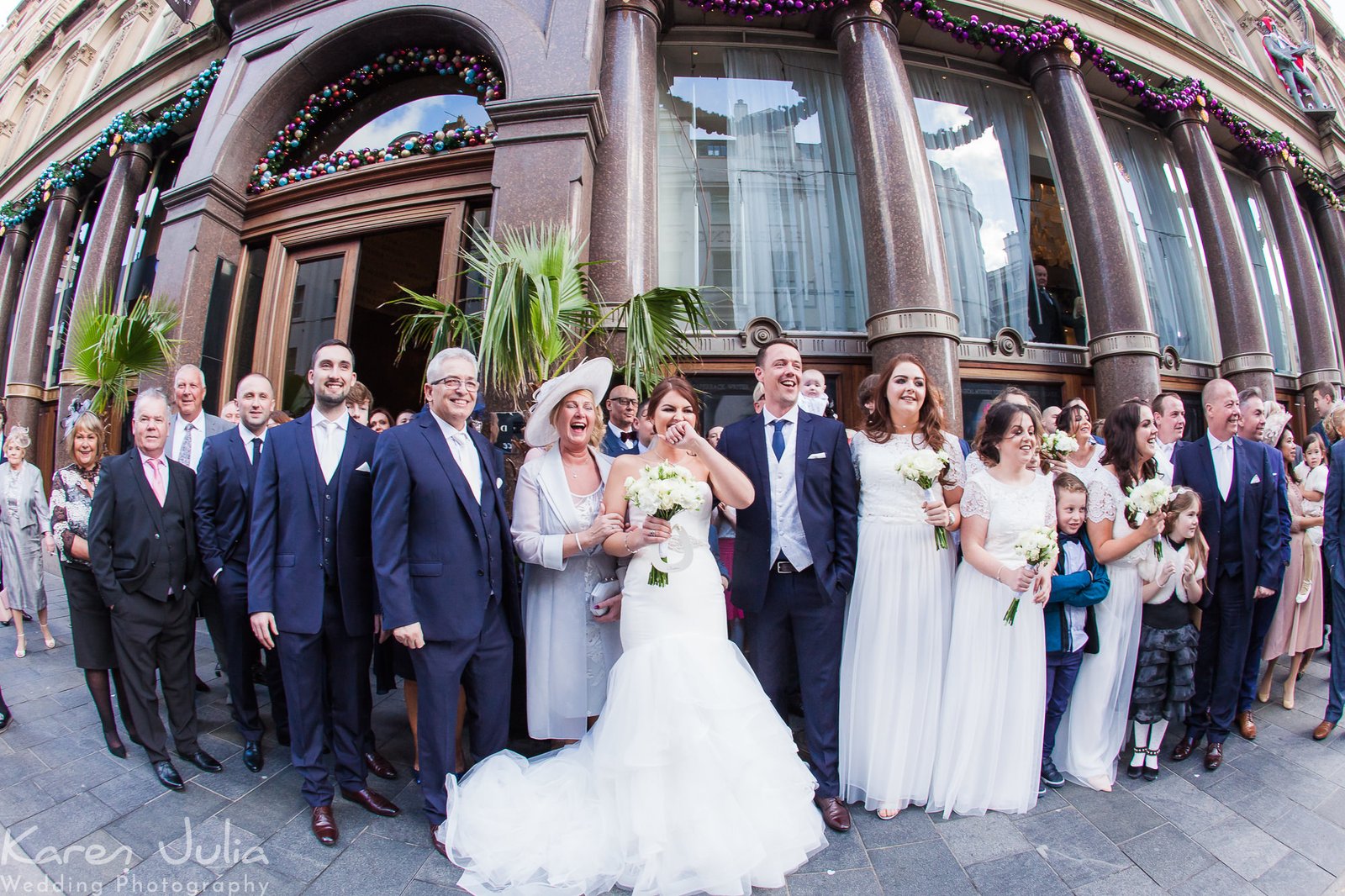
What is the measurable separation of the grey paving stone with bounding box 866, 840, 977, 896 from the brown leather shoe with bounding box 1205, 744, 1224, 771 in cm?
194

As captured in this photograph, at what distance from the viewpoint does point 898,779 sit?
3.05 meters

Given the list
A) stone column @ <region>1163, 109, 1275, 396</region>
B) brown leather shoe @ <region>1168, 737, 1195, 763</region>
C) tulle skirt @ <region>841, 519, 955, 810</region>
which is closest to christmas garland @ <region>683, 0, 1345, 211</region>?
stone column @ <region>1163, 109, 1275, 396</region>

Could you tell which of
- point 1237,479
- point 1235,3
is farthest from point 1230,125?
point 1237,479

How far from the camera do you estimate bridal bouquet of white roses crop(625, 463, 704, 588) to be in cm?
271

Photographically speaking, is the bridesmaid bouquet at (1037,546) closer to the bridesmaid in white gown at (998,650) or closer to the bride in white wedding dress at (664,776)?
the bridesmaid in white gown at (998,650)

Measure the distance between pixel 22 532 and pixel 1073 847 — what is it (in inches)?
358

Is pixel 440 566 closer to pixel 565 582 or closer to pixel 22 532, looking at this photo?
pixel 565 582

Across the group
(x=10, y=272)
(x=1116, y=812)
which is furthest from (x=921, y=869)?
(x=10, y=272)

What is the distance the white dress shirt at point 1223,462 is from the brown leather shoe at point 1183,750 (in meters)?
1.51

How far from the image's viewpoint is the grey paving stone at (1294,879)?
96.1 inches

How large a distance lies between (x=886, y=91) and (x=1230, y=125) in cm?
841

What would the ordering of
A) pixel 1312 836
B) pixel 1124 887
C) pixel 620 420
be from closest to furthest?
1. pixel 1124 887
2. pixel 1312 836
3. pixel 620 420

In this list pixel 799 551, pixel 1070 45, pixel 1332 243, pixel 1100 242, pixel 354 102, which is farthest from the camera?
pixel 1332 243

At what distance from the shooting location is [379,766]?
3.47 m
